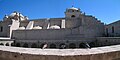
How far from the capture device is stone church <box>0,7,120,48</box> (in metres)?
23.1

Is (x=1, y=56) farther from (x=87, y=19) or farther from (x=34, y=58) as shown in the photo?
(x=87, y=19)

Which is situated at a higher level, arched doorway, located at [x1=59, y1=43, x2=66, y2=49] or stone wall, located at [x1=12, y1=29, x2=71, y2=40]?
stone wall, located at [x1=12, y1=29, x2=71, y2=40]

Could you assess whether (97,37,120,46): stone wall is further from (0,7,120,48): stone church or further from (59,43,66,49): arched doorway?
(59,43,66,49): arched doorway

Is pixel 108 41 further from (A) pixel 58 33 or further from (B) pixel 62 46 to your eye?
(A) pixel 58 33

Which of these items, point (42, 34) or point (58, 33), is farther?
point (42, 34)

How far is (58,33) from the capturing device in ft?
84.2

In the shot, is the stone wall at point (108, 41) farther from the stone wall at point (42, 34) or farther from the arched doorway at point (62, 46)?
the arched doorway at point (62, 46)

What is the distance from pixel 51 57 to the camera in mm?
2229

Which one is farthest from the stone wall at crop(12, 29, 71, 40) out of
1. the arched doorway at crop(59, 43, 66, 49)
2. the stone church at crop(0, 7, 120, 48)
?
the arched doorway at crop(59, 43, 66, 49)

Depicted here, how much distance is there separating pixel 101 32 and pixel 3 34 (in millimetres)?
23202

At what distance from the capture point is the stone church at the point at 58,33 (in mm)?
23078

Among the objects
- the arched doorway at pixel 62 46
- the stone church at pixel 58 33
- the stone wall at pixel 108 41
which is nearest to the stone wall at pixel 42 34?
the stone church at pixel 58 33

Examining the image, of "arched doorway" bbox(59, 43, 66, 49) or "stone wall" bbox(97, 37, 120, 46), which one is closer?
"stone wall" bbox(97, 37, 120, 46)

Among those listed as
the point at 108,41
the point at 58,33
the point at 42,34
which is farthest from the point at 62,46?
the point at 108,41
